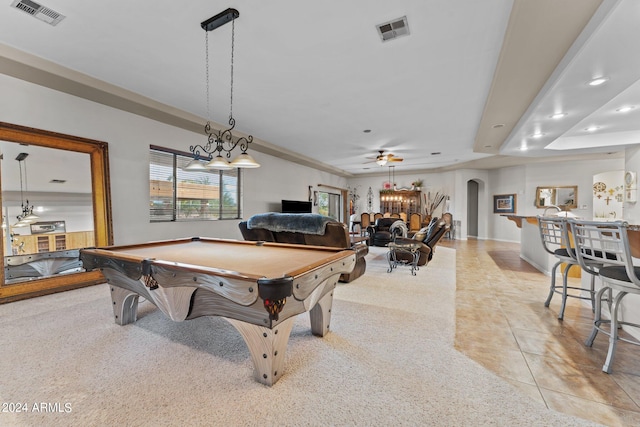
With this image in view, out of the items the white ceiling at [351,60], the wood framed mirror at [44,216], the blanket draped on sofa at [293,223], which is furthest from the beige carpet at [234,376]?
the white ceiling at [351,60]

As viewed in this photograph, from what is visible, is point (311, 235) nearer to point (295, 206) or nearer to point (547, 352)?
point (547, 352)

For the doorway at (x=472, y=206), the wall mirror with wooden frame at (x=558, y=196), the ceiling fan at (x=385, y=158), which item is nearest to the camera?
the ceiling fan at (x=385, y=158)

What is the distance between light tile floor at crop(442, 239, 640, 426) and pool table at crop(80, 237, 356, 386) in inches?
51.6

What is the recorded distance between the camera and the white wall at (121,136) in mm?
3234

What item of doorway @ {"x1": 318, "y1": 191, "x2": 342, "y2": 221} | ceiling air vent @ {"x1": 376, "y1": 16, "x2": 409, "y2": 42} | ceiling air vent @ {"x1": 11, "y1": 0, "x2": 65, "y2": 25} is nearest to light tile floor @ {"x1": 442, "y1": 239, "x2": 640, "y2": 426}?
ceiling air vent @ {"x1": 376, "y1": 16, "x2": 409, "y2": 42}

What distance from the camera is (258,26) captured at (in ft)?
8.04

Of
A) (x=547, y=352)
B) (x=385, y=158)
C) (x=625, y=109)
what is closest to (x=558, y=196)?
(x=625, y=109)

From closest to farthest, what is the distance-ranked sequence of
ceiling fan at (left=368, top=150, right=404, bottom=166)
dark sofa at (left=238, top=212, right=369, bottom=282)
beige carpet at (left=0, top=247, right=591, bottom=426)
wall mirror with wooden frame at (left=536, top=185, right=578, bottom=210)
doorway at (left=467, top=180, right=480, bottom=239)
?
beige carpet at (left=0, top=247, right=591, bottom=426) < dark sofa at (left=238, top=212, right=369, bottom=282) < ceiling fan at (left=368, top=150, right=404, bottom=166) < wall mirror with wooden frame at (left=536, top=185, right=578, bottom=210) < doorway at (left=467, top=180, right=480, bottom=239)

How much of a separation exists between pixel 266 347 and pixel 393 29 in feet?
9.45

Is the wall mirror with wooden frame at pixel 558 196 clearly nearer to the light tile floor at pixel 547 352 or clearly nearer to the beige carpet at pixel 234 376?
the light tile floor at pixel 547 352

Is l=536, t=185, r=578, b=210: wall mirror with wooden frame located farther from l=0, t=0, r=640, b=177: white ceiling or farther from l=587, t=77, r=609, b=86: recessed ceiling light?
l=587, t=77, r=609, b=86: recessed ceiling light

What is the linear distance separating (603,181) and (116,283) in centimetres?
1082

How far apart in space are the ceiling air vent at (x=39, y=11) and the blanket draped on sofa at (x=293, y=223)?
115 inches

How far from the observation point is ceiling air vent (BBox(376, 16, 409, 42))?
2373 millimetres
